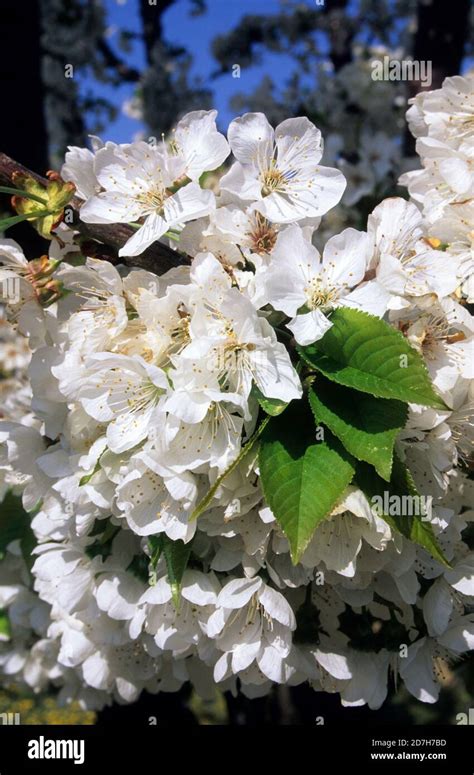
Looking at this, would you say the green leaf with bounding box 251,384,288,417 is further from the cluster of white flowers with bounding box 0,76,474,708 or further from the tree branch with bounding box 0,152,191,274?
the tree branch with bounding box 0,152,191,274

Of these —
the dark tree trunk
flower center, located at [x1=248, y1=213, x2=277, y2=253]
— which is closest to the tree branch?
flower center, located at [x1=248, y1=213, x2=277, y2=253]

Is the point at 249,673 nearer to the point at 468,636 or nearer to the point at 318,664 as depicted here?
the point at 318,664

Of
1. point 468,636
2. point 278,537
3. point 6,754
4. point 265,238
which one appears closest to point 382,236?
point 265,238

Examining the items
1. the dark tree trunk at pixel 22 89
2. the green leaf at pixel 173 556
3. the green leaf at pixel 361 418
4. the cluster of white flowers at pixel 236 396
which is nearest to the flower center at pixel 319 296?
the cluster of white flowers at pixel 236 396

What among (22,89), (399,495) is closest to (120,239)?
(399,495)

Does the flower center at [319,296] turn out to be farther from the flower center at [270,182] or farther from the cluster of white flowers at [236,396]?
the flower center at [270,182]

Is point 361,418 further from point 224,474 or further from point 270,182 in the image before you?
point 270,182
